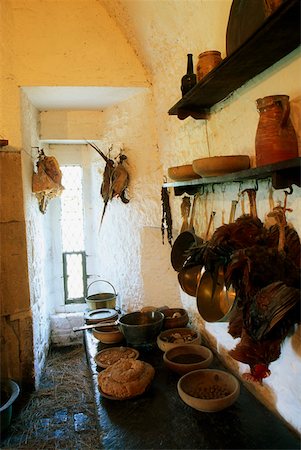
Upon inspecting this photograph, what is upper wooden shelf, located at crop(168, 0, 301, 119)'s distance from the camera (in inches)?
29.5

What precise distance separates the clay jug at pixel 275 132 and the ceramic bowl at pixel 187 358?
84cm

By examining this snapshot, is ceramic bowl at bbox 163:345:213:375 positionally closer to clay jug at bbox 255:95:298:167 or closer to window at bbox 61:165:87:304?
clay jug at bbox 255:95:298:167

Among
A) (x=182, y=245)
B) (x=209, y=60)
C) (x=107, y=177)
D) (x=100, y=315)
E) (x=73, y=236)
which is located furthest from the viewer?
(x=73, y=236)

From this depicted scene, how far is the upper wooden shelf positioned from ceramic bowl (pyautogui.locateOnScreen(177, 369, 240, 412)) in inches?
40.2

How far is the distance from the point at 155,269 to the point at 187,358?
2.96 ft

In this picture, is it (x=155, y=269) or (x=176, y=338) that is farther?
(x=155, y=269)

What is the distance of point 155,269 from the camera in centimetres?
233

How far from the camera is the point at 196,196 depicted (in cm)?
164

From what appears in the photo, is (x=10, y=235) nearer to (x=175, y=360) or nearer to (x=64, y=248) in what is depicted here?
(x=64, y=248)

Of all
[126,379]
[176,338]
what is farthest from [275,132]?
[176,338]

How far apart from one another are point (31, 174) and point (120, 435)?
5.78 feet

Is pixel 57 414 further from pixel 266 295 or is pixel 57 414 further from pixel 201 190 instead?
pixel 266 295

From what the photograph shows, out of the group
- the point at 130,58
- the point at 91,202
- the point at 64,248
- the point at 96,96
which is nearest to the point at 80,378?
the point at 64,248

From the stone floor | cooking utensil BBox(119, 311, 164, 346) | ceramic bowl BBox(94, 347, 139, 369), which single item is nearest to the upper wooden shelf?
cooking utensil BBox(119, 311, 164, 346)
